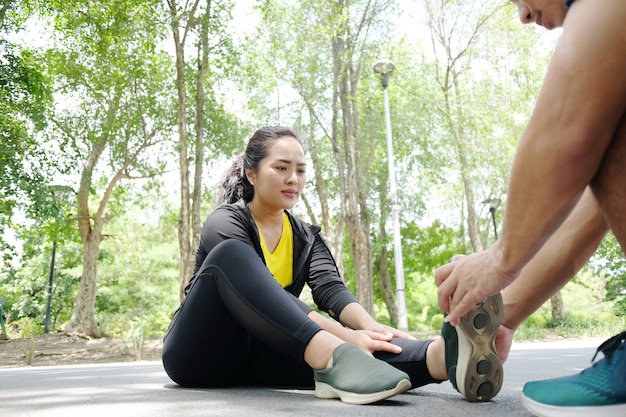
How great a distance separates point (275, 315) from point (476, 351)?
0.61 metres

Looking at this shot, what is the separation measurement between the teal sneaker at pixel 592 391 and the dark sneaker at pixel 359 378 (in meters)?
0.47

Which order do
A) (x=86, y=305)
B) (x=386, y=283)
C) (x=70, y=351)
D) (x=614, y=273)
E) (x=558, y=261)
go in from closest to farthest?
1. (x=558, y=261)
2. (x=70, y=351)
3. (x=614, y=273)
4. (x=86, y=305)
5. (x=386, y=283)

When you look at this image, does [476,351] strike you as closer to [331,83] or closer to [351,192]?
[351,192]

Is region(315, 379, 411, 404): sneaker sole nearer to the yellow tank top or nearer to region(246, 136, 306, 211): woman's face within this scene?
the yellow tank top

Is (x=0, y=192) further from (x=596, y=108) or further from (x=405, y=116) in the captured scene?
(x=596, y=108)

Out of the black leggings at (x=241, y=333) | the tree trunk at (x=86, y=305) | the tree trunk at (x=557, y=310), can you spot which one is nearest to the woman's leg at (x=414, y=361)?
the black leggings at (x=241, y=333)

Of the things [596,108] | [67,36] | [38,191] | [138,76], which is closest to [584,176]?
[596,108]

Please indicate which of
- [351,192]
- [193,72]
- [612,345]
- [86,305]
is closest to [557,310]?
[351,192]

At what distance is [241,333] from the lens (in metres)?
2.06

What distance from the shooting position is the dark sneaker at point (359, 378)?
1.64 meters

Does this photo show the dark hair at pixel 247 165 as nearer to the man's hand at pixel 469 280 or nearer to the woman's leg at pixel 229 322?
the woman's leg at pixel 229 322

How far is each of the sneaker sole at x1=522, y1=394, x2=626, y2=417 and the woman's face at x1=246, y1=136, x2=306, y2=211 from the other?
158 centimetres

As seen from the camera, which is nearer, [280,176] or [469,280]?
[469,280]

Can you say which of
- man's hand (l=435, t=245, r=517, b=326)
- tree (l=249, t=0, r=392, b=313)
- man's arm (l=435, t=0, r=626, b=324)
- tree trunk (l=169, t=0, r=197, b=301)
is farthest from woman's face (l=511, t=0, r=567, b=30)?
tree (l=249, t=0, r=392, b=313)
